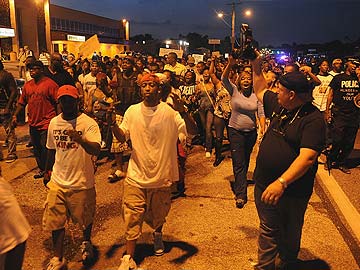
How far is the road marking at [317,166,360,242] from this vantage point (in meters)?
4.92

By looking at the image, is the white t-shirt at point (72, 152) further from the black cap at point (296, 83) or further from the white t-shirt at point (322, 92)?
the white t-shirt at point (322, 92)

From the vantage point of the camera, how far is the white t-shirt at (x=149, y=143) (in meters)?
3.80

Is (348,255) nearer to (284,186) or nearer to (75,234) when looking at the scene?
(284,186)

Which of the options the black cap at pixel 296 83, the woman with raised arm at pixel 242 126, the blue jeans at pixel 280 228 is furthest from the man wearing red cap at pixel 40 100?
the black cap at pixel 296 83

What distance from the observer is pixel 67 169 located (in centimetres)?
374

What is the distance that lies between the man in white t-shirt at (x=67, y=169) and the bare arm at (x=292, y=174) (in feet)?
5.33

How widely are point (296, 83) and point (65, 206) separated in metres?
2.40

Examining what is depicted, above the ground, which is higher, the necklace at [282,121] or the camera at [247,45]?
the camera at [247,45]

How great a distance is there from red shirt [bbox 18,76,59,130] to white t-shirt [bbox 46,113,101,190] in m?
2.72

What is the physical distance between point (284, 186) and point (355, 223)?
247 centimetres

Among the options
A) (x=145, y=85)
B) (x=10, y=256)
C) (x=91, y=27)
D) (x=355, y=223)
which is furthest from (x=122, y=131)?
(x=91, y=27)

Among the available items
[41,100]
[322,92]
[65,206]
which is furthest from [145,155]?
[322,92]

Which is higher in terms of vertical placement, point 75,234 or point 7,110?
point 7,110

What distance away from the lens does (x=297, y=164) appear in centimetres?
305
